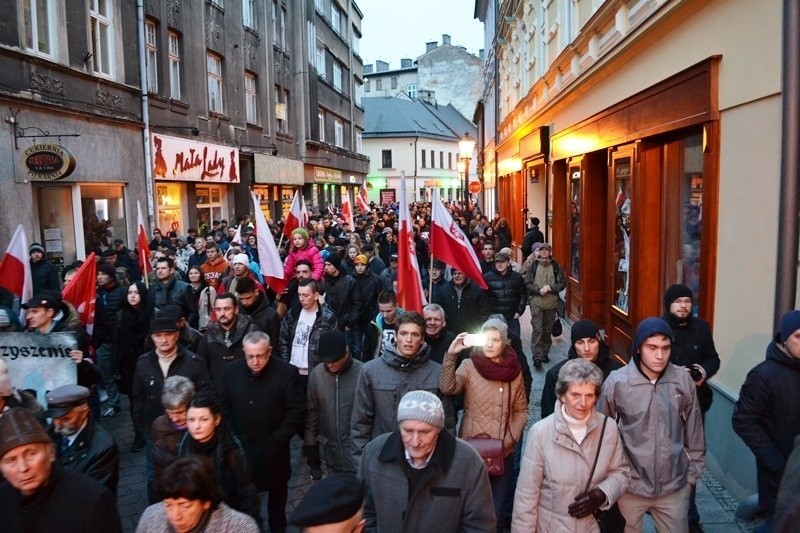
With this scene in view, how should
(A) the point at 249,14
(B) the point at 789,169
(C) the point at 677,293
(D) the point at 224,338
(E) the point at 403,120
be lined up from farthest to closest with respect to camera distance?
(E) the point at 403,120, (A) the point at 249,14, (D) the point at 224,338, (C) the point at 677,293, (B) the point at 789,169

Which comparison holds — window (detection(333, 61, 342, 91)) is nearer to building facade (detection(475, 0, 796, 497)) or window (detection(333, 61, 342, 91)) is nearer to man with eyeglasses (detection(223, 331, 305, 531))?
building facade (detection(475, 0, 796, 497))

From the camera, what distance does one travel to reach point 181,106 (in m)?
19.5

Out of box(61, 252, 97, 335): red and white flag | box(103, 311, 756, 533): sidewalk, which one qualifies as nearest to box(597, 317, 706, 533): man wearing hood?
box(103, 311, 756, 533): sidewalk

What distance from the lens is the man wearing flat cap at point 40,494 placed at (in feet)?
10.5

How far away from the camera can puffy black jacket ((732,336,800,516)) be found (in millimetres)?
4371

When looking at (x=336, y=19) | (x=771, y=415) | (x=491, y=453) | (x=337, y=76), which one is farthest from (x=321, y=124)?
(x=771, y=415)

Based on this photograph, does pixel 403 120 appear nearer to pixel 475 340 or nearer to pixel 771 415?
pixel 475 340

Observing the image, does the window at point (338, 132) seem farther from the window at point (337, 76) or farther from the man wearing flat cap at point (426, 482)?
the man wearing flat cap at point (426, 482)

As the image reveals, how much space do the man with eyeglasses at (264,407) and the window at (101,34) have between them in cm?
1224

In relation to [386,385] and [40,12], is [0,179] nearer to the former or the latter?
[40,12]

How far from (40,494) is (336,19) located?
41338 millimetres

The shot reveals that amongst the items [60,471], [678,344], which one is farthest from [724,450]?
[60,471]

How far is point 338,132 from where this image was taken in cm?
4206

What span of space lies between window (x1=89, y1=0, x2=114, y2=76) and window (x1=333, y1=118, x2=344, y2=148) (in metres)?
24.8
